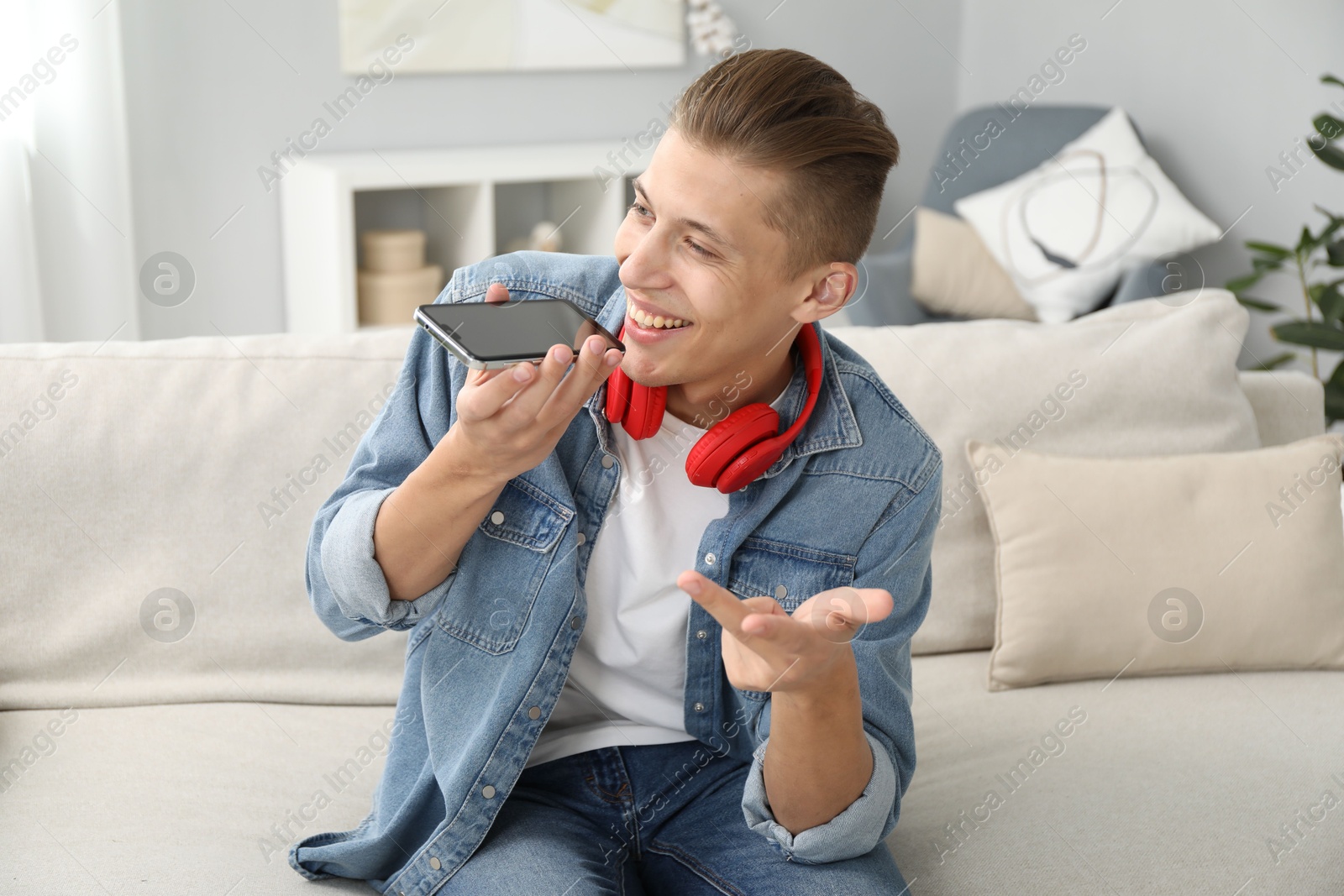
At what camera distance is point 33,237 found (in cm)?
307

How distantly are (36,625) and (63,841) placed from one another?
35cm

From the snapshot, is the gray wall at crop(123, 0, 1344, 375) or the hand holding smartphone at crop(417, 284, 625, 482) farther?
the gray wall at crop(123, 0, 1344, 375)

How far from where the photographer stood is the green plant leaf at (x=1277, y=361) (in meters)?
2.97

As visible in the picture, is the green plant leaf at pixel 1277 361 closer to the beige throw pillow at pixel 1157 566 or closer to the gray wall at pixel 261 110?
the beige throw pillow at pixel 1157 566

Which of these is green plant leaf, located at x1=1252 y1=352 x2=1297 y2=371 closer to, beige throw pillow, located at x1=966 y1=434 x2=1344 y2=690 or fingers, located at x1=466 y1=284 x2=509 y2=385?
beige throw pillow, located at x1=966 y1=434 x2=1344 y2=690

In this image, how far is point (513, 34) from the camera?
3.65 metres

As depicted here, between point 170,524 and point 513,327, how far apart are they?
0.71 meters

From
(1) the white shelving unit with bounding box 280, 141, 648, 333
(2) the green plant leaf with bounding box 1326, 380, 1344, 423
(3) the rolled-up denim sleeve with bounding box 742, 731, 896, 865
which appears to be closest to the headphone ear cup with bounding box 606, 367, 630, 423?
(3) the rolled-up denim sleeve with bounding box 742, 731, 896, 865

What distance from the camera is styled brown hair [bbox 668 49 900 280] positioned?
1078 mm

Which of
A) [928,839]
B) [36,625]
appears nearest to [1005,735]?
[928,839]

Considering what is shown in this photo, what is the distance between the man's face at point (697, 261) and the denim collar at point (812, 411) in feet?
0.27

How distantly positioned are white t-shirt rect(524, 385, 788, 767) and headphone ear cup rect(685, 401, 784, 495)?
1.9 inches

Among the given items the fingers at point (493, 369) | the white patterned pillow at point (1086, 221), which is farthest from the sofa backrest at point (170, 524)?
the white patterned pillow at point (1086, 221)

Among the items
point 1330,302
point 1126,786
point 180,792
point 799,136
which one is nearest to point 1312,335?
point 1330,302
